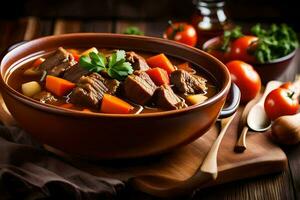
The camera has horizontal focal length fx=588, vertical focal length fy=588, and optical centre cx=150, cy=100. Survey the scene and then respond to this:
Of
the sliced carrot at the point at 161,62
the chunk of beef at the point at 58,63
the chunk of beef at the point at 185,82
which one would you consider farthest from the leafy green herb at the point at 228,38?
the chunk of beef at the point at 58,63

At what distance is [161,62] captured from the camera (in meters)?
3.53

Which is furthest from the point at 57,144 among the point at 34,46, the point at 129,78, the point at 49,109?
the point at 34,46

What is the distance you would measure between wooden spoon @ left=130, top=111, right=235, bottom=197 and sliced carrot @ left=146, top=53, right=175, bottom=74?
0.64m

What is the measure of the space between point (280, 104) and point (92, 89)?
4.17ft

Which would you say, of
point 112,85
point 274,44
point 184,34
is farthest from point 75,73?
point 184,34

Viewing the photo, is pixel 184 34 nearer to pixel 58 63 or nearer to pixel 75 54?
pixel 75 54

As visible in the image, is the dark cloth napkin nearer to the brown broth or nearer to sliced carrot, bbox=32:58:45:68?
the brown broth

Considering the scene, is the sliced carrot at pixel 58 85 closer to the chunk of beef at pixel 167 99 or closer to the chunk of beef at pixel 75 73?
the chunk of beef at pixel 75 73

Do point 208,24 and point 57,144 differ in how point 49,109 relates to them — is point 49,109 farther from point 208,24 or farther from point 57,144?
point 208,24

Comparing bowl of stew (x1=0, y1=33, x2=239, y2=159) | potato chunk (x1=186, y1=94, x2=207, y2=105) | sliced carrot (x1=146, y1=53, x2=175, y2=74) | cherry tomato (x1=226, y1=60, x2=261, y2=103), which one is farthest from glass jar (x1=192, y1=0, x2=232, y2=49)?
potato chunk (x1=186, y1=94, x2=207, y2=105)

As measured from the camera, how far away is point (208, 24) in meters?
5.10

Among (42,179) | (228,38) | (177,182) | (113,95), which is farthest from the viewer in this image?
(228,38)

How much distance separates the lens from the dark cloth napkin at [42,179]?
2.79 metres

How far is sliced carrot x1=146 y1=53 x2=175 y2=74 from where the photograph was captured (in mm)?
3473
